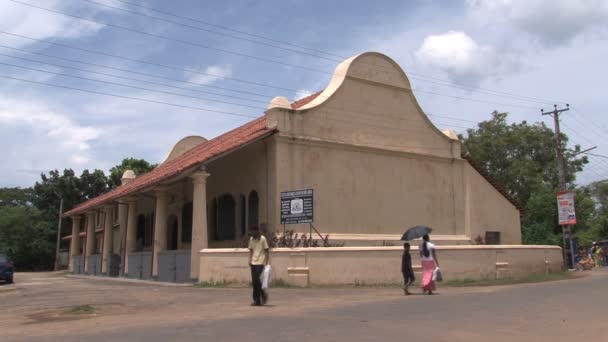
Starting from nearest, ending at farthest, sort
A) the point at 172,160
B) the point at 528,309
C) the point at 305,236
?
the point at 528,309 < the point at 305,236 < the point at 172,160

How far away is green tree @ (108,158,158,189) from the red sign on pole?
33.6 metres

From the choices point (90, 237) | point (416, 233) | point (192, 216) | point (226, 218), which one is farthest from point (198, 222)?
point (90, 237)

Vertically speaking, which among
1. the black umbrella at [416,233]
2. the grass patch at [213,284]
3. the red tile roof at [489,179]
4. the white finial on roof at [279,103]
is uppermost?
the white finial on roof at [279,103]

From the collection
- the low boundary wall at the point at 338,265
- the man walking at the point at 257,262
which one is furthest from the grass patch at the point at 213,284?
the man walking at the point at 257,262

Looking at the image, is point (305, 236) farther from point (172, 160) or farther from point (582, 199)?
point (582, 199)

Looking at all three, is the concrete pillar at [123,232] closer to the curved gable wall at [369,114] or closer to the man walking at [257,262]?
the curved gable wall at [369,114]

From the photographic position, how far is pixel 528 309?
1088cm

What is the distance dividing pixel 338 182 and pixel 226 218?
486 centimetres

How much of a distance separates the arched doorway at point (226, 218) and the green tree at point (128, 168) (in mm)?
27659

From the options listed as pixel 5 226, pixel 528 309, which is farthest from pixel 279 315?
pixel 5 226

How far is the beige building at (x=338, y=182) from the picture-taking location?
20.4 meters

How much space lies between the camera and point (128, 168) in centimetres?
5128

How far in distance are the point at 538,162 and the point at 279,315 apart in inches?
1613

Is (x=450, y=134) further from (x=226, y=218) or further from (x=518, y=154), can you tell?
(x=518, y=154)
